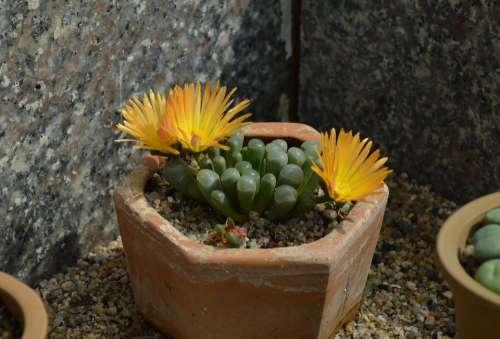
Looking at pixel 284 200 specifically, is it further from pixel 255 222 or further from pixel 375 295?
pixel 375 295

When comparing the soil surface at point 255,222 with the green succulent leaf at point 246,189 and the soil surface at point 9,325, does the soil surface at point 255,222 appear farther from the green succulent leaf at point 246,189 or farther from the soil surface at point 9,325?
the soil surface at point 9,325

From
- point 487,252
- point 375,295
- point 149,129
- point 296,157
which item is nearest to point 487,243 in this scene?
point 487,252

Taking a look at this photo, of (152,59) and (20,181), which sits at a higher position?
(152,59)

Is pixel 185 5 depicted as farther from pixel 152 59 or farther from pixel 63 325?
pixel 63 325

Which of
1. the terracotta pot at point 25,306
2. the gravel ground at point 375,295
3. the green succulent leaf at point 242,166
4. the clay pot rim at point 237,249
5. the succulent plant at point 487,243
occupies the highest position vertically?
the green succulent leaf at point 242,166

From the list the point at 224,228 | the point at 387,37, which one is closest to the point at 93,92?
the point at 224,228

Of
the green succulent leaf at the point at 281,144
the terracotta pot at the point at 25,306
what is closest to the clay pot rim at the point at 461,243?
the green succulent leaf at the point at 281,144

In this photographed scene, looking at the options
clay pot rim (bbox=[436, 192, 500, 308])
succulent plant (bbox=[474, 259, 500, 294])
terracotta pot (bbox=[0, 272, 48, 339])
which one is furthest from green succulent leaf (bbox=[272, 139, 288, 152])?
terracotta pot (bbox=[0, 272, 48, 339])
